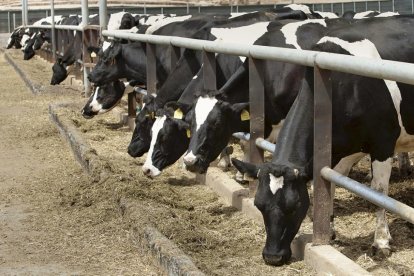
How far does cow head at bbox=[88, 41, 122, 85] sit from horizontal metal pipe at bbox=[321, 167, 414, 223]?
7006 millimetres

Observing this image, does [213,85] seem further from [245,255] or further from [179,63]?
[245,255]

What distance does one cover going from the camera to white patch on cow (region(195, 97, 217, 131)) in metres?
7.17

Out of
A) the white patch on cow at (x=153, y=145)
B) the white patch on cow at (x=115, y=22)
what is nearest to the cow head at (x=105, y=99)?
the white patch on cow at (x=153, y=145)

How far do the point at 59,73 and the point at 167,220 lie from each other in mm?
14357

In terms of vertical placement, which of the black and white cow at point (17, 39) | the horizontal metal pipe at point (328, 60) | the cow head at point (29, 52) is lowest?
the black and white cow at point (17, 39)

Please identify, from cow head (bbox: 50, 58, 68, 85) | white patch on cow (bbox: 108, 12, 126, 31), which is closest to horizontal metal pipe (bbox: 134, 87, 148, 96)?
white patch on cow (bbox: 108, 12, 126, 31)

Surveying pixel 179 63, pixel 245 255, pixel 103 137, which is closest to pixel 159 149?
pixel 179 63

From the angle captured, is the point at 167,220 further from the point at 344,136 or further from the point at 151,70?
the point at 151,70

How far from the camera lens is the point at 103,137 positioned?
38.6 feet

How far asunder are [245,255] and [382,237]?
0.96m

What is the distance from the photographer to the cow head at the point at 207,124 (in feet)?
23.6

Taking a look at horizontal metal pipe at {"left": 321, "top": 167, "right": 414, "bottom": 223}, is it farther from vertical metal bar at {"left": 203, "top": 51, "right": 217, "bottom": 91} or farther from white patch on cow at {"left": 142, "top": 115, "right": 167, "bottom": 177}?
white patch on cow at {"left": 142, "top": 115, "right": 167, "bottom": 177}

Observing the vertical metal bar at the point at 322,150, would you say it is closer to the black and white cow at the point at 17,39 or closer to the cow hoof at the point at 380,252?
the cow hoof at the point at 380,252

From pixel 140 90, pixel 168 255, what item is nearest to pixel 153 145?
pixel 168 255
